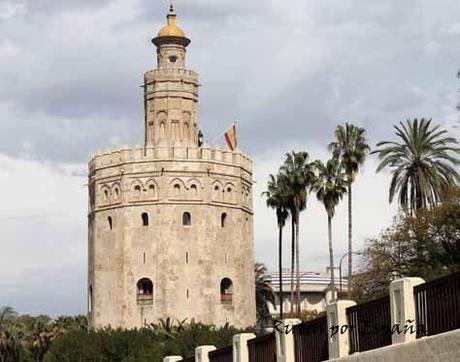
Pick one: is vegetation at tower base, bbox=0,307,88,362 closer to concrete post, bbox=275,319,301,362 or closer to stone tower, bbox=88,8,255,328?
stone tower, bbox=88,8,255,328

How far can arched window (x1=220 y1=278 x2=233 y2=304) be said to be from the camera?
7612 cm

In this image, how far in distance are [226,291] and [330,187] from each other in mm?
9450

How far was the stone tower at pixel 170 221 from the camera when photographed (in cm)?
7500

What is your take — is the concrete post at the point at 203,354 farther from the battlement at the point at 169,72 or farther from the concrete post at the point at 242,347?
the battlement at the point at 169,72

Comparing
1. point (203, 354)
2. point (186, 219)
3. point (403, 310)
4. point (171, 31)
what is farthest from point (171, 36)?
point (403, 310)

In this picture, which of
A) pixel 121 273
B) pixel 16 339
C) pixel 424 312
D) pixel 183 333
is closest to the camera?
pixel 424 312

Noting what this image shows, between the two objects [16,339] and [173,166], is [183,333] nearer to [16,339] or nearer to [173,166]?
[173,166]

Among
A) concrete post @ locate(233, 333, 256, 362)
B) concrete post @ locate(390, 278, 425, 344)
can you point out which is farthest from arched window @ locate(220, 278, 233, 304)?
concrete post @ locate(390, 278, 425, 344)

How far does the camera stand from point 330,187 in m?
74.1

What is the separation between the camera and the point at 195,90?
259ft

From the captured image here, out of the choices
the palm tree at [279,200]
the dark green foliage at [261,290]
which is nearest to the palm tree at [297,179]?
the palm tree at [279,200]

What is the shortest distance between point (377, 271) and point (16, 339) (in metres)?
44.8

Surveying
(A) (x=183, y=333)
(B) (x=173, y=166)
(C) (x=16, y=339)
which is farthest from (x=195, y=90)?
(C) (x=16, y=339)

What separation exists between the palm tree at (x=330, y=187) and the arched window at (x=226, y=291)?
663cm
